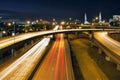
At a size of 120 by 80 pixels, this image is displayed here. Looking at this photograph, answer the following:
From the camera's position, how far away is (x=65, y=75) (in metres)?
50.1

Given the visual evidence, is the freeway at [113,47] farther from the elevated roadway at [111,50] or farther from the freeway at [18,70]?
the freeway at [18,70]

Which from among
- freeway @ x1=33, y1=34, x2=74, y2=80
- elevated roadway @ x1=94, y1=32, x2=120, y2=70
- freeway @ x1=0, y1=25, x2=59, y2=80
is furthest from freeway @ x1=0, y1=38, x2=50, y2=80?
elevated roadway @ x1=94, y1=32, x2=120, y2=70

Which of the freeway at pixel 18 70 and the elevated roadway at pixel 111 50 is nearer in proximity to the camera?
the freeway at pixel 18 70

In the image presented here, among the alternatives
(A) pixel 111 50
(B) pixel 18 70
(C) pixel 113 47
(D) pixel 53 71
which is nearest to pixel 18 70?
(B) pixel 18 70

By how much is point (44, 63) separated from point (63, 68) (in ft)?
31.8

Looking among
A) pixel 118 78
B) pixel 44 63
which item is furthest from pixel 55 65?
pixel 118 78

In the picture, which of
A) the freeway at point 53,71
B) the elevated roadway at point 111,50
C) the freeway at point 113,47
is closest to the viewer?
the freeway at point 53,71

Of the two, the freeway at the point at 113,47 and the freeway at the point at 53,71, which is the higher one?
the freeway at the point at 113,47

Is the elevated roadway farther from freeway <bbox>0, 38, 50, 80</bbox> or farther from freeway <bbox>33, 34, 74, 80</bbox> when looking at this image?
freeway <bbox>0, 38, 50, 80</bbox>

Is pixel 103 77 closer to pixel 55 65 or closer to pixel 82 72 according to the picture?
pixel 82 72

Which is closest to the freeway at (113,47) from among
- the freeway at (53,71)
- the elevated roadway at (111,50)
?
the elevated roadway at (111,50)

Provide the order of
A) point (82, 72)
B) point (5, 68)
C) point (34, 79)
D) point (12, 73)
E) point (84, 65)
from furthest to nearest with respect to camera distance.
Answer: point (84, 65)
point (82, 72)
point (5, 68)
point (12, 73)
point (34, 79)

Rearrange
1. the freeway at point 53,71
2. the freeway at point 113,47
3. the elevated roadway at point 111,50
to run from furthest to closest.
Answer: the elevated roadway at point 111,50, the freeway at point 113,47, the freeway at point 53,71

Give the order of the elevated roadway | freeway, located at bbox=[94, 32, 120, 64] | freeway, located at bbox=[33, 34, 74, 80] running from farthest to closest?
the elevated roadway
freeway, located at bbox=[94, 32, 120, 64]
freeway, located at bbox=[33, 34, 74, 80]
